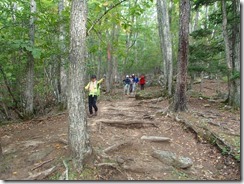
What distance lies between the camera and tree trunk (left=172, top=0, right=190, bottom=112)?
891 cm

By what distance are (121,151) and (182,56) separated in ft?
14.9

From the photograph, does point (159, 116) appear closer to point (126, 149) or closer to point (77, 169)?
point (126, 149)

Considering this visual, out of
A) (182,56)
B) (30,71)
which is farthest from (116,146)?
(30,71)

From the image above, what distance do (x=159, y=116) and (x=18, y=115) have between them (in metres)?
5.96

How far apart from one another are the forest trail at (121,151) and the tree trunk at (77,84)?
1.33ft

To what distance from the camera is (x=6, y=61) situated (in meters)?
9.11

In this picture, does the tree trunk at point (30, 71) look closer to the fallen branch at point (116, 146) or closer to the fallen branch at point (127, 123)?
the fallen branch at point (127, 123)

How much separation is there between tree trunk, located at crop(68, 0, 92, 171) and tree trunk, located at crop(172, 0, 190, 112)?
4.82 metres

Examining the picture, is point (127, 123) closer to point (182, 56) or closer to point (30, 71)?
point (182, 56)

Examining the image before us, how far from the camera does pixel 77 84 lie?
16.9ft

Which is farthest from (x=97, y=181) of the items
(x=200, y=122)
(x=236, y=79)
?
(x=236, y=79)

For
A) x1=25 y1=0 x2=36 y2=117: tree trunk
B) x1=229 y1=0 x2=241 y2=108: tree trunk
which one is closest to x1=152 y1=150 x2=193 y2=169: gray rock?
x1=229 y1=0 x2=241 y2=108: tree trunk

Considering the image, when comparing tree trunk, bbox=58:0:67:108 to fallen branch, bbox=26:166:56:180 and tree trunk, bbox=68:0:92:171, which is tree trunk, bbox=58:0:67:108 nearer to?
tree trunk, bbox=68:0:92:171

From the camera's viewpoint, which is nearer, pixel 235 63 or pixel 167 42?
pixel 235 63
